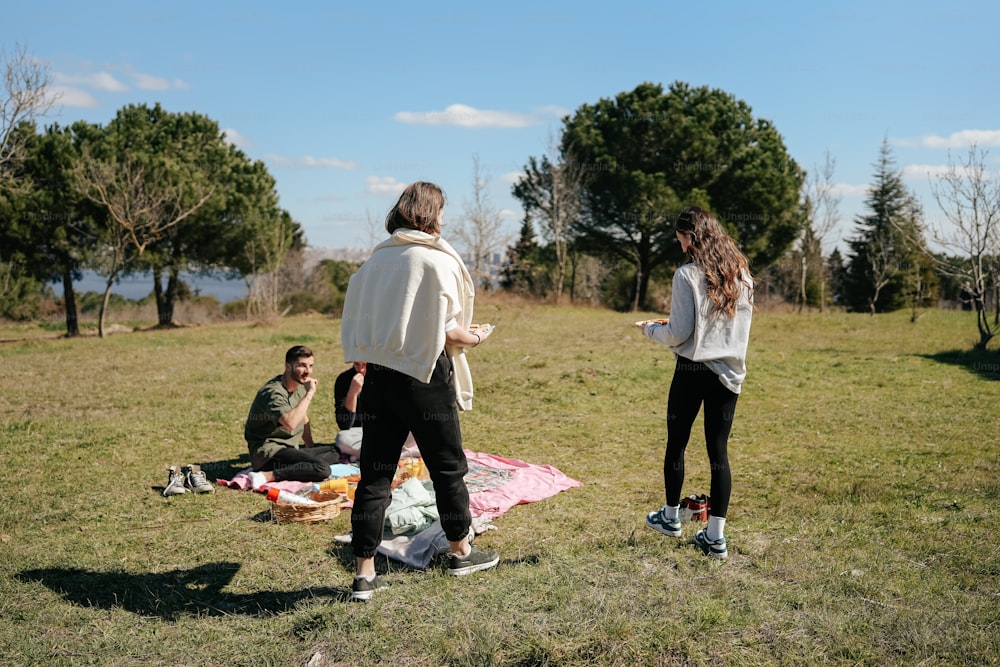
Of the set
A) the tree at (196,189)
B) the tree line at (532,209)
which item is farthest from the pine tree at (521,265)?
the tree at (196,189)

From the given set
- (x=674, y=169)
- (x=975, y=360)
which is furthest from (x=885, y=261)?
(x=975, y=360)

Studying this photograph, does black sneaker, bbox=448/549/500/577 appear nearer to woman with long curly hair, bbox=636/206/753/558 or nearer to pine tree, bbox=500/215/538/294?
woman with long curly hair, bbox=636/206/753/558

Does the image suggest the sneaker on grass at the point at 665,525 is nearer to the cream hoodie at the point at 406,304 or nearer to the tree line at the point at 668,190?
the cream hoodie at the point at 406,304

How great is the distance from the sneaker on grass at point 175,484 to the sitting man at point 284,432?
1.73 ft

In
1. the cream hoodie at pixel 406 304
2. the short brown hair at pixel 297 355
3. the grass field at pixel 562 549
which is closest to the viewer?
the grass field at pixel 562 549

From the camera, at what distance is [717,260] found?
3.74 m

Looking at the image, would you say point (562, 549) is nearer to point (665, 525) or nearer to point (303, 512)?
point (665, 525)

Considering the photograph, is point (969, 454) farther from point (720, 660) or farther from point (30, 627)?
point (30, 627)

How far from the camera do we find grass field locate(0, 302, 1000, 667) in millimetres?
2986

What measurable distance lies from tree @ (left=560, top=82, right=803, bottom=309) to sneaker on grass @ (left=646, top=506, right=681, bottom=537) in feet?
80.9

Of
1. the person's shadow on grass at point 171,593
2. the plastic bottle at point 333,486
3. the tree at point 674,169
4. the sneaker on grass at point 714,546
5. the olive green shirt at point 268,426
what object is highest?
the tree at point 674,169

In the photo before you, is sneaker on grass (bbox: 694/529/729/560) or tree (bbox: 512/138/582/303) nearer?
sneaker on grass (bbox: 694/529/729/560)

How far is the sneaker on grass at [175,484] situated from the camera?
5629mm

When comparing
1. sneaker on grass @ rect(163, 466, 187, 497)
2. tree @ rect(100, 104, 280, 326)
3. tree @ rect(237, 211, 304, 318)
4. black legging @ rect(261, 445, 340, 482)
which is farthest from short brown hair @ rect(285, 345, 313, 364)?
tree @ rect(237, 211, 304, 318)
